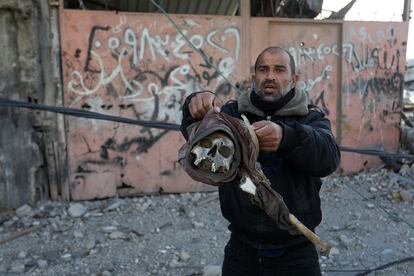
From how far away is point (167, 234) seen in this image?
4.90 meters

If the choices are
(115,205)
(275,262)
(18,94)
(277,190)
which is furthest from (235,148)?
(18,94)

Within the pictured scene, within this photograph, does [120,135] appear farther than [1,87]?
Yes

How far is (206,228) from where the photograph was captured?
16.6 ft

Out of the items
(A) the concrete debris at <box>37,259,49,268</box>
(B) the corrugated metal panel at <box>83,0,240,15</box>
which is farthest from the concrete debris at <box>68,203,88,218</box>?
(B) the corrugated metal panel at <box>83,0,240,15</box>

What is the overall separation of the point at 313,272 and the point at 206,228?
2961 mm

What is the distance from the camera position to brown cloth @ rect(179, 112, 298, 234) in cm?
148

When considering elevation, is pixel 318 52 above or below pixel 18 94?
above

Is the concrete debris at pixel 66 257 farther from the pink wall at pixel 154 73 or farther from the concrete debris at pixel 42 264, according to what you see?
the pink wall at pixel 154 73

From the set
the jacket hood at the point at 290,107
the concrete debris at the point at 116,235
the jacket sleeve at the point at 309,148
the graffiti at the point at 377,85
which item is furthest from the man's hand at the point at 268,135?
the graffiti at the point at 377,85

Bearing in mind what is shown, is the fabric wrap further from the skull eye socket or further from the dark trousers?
the dark trousers

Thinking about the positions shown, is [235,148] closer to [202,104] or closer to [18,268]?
[202,104]

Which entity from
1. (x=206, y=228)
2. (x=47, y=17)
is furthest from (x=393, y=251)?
(x=47, y=17)

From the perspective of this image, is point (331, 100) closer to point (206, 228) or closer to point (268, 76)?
point (206, 228)

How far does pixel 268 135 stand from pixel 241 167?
0.16m
